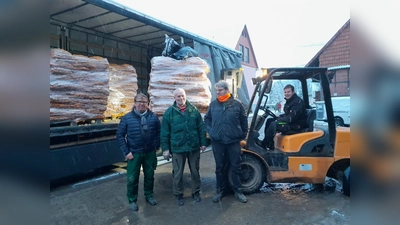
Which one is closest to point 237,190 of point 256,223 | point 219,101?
point 256,223

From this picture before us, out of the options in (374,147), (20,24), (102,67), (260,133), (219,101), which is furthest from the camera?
(102,67)

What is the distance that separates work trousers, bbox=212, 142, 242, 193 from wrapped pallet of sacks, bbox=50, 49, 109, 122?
248cm

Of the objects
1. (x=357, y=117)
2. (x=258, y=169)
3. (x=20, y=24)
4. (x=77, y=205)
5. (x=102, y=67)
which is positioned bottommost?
(x=77, y=205)

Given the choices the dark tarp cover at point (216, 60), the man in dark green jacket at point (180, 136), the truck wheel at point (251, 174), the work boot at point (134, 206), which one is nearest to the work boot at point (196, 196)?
the man in dark green jacket at point (180, 136)

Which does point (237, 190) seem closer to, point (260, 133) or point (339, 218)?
point (260, 133)

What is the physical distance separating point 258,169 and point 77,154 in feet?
10.5

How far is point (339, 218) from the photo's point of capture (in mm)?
3508

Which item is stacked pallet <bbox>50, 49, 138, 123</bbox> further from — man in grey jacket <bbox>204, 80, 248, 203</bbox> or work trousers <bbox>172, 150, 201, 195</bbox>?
man in grey jacket <bbox>204, 80, 248, 203</bbox>

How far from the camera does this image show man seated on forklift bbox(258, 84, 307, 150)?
4.21 metres

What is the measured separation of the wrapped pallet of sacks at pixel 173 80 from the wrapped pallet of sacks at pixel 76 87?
0.96m

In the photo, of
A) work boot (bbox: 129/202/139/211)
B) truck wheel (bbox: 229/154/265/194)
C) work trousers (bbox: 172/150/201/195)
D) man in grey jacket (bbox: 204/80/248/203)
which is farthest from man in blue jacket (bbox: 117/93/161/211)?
truck wheel (bbox: 229/154/265/194)

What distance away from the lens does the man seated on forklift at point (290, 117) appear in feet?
13.8

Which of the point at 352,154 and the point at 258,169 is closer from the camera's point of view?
the point at 352,154

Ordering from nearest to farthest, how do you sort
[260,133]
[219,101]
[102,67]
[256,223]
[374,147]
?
[374,147] < [256,223] < [219,101] < [260,133] < [102,67]
